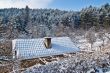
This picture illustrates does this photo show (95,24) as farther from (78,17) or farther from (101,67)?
(101,67)

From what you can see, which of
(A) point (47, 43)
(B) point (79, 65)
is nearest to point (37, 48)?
(A) point (47, 43)

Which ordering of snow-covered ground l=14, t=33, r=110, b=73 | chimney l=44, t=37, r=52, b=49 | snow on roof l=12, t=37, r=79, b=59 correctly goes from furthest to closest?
chimney l=44, t=37, r=52, b=49, snow on roof l=12, t=37, r=79, b=59, snow-covered ground l=14, t=33, r=110, b=73

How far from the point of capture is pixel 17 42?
18594 millimetres

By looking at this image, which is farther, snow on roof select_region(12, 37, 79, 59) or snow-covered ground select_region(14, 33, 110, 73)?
snow on roof select_region(12, 37, 79, 59)

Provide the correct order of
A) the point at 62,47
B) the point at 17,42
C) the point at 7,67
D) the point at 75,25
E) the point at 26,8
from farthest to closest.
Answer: the point at 26,8
the point at 75,25
the point at 62,47
the point at 17,42
the point at 7,67

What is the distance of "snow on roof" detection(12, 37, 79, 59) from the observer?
17.8 meters

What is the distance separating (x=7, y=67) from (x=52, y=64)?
282 centimetres

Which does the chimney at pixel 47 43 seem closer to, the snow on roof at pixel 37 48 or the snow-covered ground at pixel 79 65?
the snow on roof at pixel 37 48

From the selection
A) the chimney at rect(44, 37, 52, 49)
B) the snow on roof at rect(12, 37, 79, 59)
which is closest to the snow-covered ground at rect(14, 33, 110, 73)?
the snow on roof at rect(12, 37, 79, 59)

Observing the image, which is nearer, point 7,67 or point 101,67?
point 7,67

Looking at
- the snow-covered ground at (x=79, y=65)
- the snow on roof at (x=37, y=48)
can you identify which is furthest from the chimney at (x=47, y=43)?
the snow-covered ground at (x=79, y=65)

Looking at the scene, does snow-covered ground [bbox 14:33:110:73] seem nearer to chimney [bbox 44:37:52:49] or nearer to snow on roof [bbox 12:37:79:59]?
snow on roof [bbox 12:37:79:59]

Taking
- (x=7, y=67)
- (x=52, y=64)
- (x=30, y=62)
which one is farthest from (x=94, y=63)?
(x=7, y=67)

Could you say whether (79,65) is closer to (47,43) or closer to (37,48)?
(47,43)
